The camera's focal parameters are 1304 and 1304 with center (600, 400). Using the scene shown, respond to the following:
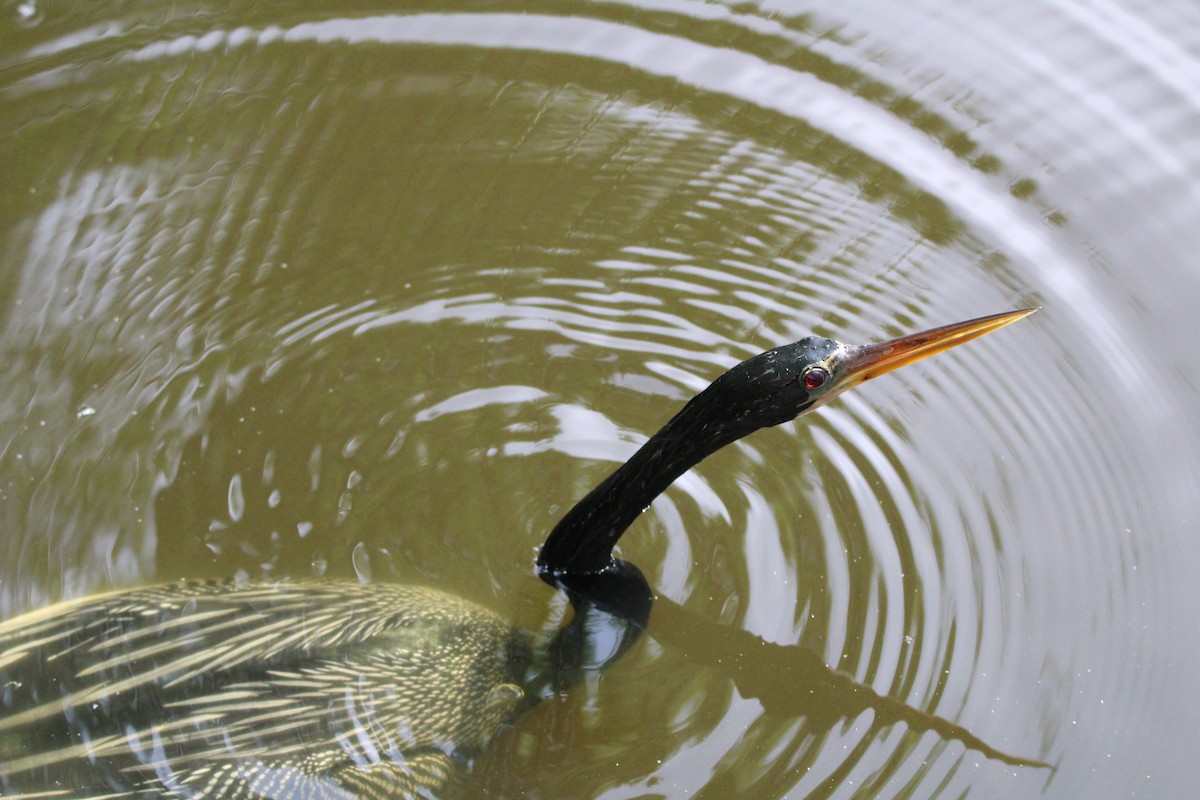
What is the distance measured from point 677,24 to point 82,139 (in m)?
2.23

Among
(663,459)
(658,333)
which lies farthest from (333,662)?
(658,333)

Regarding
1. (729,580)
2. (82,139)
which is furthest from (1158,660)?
(82,139)

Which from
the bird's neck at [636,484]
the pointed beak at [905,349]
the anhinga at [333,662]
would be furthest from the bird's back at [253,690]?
the pointed beak at [905,349]

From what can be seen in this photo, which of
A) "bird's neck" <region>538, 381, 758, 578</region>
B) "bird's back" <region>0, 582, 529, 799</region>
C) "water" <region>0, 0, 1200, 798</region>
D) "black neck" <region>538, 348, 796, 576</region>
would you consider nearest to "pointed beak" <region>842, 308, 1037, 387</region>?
"black neck" <region>538, 348, 796, 576</region>

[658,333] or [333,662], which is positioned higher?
[658,333]

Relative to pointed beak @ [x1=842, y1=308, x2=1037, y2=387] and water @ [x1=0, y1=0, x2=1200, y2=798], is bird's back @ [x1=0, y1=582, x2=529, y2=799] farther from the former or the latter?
pointed beak @ [x1=842, y1=308, x2=1037, y2=387]

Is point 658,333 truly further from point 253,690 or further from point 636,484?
point 253,690

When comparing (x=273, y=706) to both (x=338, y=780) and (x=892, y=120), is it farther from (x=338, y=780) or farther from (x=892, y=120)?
(x=892, y=120)

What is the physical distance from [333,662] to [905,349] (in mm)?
1732

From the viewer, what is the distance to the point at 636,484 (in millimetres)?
3477

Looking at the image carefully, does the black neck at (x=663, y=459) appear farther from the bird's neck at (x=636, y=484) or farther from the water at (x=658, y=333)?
the water at (x=658, y=333)

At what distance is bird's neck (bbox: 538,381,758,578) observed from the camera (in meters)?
3.28

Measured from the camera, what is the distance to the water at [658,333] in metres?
3.51

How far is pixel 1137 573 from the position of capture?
3.65 meters
